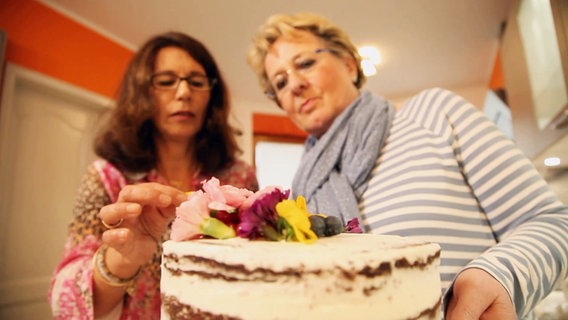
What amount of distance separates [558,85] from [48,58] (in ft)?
8.11

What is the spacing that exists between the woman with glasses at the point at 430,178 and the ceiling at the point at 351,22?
148cm

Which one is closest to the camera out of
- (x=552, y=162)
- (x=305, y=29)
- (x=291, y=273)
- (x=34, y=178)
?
(x=291, y=273)

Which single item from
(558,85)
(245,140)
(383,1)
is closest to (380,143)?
(558,85)

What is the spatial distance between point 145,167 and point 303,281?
745 millimetres

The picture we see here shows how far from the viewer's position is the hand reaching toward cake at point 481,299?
1.03ft

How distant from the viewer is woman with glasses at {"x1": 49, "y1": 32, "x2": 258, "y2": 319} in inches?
21.8

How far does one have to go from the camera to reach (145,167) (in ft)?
2.85

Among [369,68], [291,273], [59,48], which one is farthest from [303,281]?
[369,68]

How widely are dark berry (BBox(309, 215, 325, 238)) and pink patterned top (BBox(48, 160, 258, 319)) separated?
0.46m

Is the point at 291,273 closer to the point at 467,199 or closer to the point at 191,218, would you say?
the point at 191,218

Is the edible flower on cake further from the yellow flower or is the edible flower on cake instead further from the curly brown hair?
the curly brown hair

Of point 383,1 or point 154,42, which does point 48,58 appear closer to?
point 154,42

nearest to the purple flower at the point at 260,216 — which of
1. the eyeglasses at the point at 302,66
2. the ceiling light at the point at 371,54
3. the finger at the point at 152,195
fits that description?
the finger at the point at 152,195

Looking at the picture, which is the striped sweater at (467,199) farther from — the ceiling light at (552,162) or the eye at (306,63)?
the ceiling light at (552,162)
